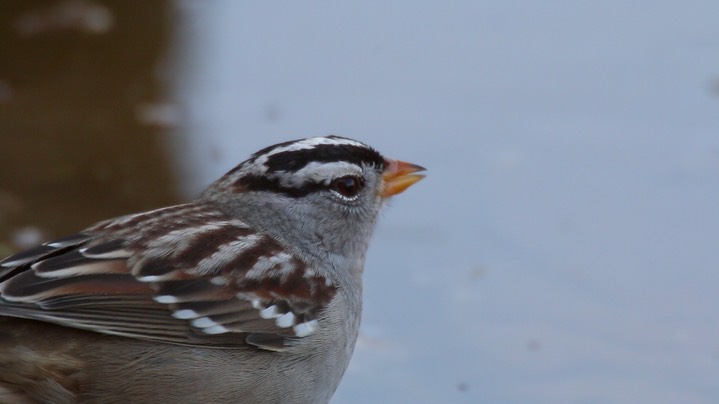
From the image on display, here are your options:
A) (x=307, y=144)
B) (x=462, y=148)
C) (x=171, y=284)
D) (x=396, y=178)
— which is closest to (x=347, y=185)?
(x=396, y=178)

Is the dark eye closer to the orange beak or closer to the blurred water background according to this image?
the orange beak

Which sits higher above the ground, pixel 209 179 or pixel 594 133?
pixel 594 133

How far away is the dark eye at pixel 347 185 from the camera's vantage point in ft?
22.9

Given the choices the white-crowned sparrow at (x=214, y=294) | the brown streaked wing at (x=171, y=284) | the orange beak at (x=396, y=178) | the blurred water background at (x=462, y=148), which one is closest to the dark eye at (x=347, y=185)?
the white-crowned sparrow at (x=214, y=294)

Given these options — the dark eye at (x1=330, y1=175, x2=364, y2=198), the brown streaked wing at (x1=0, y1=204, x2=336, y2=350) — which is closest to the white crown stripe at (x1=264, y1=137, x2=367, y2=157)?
the dark eye at (x1=330, y1=175, x2=364, y2=198)

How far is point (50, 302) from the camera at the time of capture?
5.80 m

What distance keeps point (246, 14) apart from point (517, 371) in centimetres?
486

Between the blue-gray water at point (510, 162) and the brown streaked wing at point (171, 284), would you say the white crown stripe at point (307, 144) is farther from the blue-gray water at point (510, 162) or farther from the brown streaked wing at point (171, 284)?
the blue-gray water at point (510, 162)

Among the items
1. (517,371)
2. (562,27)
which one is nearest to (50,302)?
(517,371)

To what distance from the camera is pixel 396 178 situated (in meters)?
7.18

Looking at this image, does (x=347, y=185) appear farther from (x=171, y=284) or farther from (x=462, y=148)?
(x=462, y=148)

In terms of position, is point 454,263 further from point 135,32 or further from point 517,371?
point 135,32

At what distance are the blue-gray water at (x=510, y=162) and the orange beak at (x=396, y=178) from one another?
109cm

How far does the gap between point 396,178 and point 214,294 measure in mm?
1330
